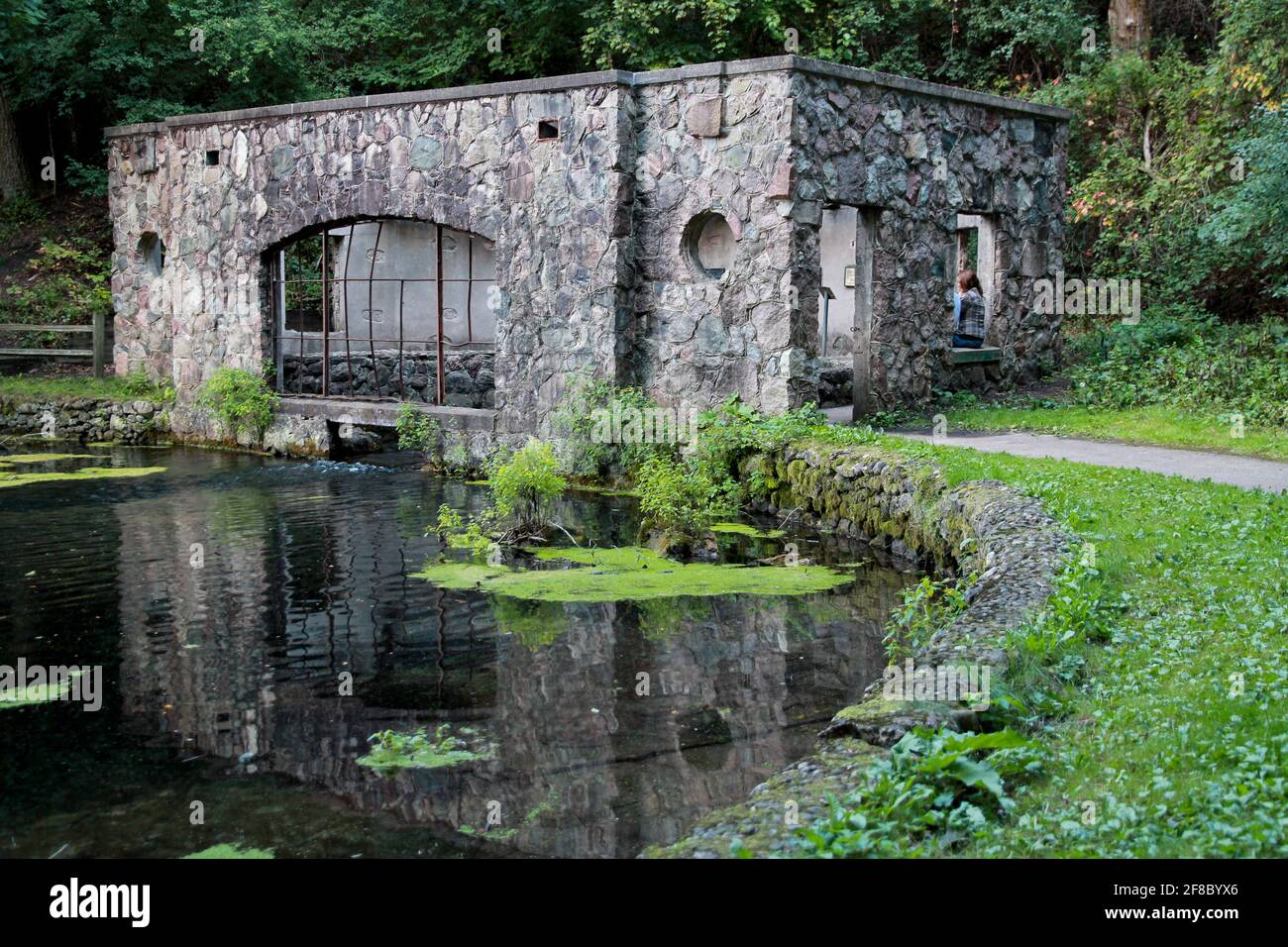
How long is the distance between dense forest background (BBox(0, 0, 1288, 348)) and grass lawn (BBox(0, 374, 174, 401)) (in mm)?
4660

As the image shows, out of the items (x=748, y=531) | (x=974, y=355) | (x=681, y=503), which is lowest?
(x=748, y=531)

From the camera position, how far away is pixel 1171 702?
5184mm

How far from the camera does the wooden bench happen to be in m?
15.5

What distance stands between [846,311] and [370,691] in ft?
47.8

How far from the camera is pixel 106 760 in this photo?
20.4 ft

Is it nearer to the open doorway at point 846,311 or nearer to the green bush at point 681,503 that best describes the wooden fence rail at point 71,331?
the open doorway at point 846,311

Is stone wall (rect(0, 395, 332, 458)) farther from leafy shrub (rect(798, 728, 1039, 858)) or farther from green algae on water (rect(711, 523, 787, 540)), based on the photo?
leafy shrub (rect(798, 728, 1039, 858))

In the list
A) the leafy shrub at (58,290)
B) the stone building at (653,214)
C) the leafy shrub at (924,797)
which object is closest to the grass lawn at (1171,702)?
the leafy shrub at (924,797)

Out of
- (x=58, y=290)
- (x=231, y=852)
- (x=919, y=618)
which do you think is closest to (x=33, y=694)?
(x=231, y=852)

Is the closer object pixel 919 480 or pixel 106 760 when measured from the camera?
pixel 106 760

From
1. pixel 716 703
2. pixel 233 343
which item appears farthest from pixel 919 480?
pixel 233 343

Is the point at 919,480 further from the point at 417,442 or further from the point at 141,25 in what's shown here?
the point at 141,25

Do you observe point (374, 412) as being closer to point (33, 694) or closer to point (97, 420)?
point (97, 420)
